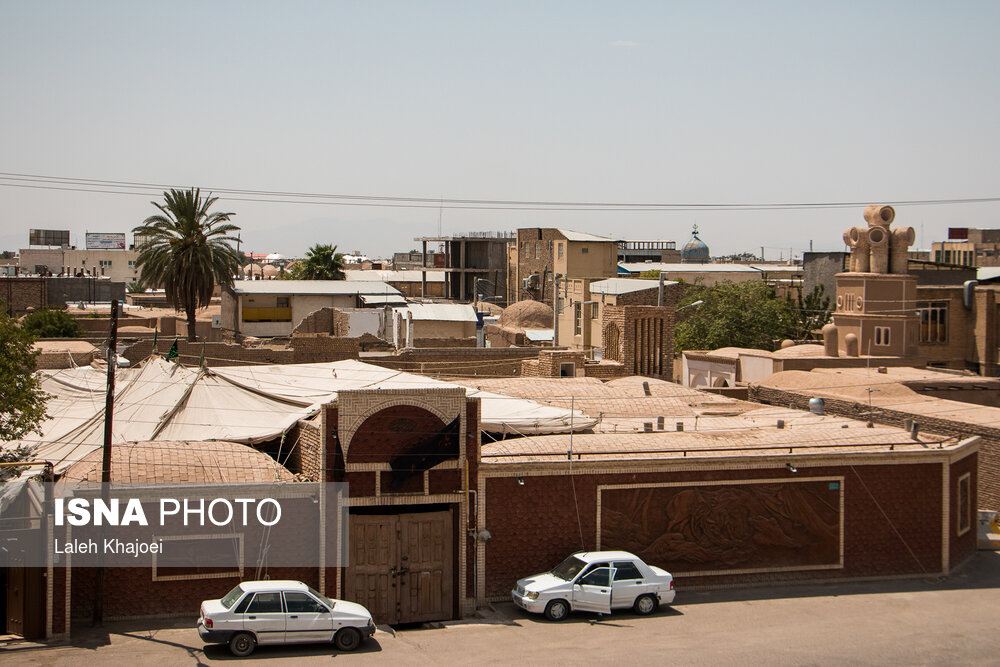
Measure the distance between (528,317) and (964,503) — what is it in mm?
45408

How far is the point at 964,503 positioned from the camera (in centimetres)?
2519

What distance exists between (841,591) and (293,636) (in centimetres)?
1201

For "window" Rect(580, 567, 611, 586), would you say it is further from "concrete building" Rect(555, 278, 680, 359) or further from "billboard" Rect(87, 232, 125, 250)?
"billboard" Rect(87, 232, 125, 250)

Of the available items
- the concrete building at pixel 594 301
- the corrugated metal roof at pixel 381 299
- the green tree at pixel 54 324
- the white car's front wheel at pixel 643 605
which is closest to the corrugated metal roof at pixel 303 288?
the corrugated metal roof at pixel 381 299

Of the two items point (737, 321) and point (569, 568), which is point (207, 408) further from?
point (737, 321)

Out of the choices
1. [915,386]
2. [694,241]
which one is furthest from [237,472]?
[694,241]

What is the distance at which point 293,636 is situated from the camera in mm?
17797

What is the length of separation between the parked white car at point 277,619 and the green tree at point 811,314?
5168 cm

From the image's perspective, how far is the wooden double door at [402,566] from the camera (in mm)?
20594

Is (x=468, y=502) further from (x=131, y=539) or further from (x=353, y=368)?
(x=353, y=368)

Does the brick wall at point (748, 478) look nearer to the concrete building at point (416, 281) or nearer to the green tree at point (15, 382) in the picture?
the green tree at point (15, 382)

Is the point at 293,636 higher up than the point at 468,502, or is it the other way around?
the point at 468,502

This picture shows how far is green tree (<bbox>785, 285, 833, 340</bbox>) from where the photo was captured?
65812 mm

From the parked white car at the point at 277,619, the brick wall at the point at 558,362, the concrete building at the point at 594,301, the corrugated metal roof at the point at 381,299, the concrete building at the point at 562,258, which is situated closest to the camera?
the parked white car at the point at 277,619
